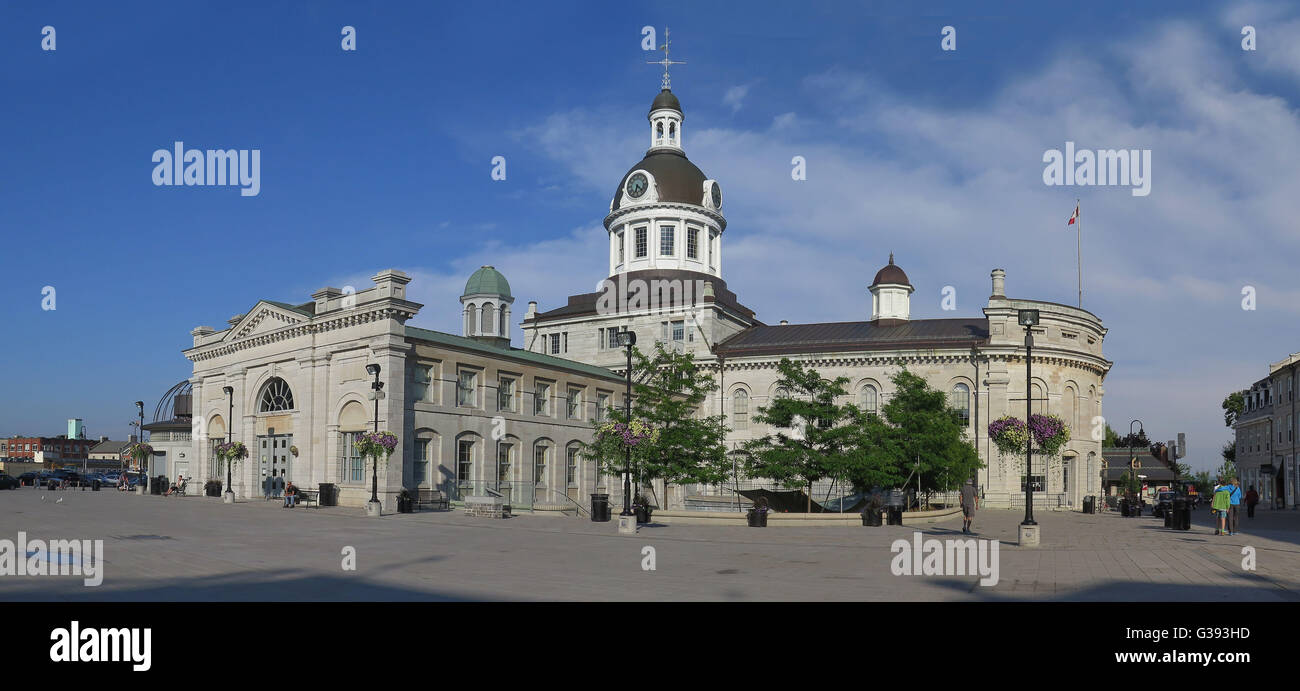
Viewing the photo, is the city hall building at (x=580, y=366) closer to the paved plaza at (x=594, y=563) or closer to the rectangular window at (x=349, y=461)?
the rectangular window at (x=349, y=461)

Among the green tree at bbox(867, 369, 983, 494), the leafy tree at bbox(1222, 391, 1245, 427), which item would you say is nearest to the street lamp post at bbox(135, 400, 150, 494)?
the green tree at bbox(867, 369, 983, 494)

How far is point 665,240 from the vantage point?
6831cm

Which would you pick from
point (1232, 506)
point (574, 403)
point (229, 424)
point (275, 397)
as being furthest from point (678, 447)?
point (229, 424)

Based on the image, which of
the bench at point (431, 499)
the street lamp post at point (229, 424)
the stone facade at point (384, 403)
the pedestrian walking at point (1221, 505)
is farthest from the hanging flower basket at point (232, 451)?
the pedestrian walking at point (1221, 505)

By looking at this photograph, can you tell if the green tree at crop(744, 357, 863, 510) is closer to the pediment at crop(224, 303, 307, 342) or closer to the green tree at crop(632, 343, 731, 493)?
the green tree at crop(632, 343, 731, 493)

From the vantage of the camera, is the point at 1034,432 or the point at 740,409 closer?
the point at 1034,432

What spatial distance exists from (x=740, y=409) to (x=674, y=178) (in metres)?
18.7

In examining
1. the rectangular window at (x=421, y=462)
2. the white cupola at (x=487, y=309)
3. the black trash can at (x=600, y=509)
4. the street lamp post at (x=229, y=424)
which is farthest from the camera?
the white cupola at (x=487, y=309)

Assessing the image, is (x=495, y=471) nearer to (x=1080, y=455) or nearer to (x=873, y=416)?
(x=873, y=416)

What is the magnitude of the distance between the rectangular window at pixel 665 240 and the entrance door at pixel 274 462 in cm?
3203

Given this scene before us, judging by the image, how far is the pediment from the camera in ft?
147

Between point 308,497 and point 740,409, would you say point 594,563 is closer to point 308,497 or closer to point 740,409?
point 308,497

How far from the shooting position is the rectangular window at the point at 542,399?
1902 inches

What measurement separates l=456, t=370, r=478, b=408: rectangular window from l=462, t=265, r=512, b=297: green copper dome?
2301 centimetres
